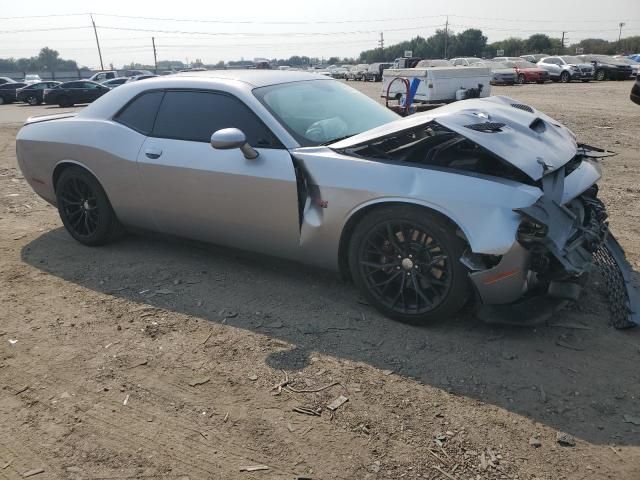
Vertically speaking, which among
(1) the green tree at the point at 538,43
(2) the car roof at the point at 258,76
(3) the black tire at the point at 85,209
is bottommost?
(3) the black tire at the point at 85,209

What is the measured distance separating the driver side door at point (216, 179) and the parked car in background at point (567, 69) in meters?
31.7

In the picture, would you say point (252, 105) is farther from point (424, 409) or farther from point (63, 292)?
point (424, 409)

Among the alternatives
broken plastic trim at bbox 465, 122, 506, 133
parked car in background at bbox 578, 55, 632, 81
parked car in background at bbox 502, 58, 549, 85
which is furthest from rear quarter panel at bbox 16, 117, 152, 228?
parked car in background at bbox 578, 55, 632, 81

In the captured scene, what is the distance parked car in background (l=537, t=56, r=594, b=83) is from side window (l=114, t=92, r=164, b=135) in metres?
31.6

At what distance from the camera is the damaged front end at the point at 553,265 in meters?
2.91

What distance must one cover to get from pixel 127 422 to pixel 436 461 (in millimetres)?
1471

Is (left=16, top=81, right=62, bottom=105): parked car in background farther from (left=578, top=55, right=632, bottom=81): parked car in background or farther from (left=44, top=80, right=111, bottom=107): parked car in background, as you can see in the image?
(left=578, top=55, right=632, bottom=81): parked car in background

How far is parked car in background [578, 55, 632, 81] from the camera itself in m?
30.7

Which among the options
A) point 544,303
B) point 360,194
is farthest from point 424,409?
point 360,194

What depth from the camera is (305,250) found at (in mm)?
3711

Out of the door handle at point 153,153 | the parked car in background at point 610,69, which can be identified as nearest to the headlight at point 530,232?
the door handle at point 153,153

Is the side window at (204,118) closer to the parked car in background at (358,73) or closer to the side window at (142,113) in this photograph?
the side window at (142,113)

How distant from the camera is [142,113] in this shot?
14.5ft

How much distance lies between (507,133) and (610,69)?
32.9 metres
